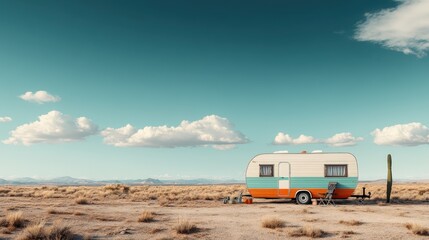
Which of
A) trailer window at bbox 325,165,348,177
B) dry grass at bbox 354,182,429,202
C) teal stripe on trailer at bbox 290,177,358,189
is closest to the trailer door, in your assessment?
teal stripe on trailer at bbox 290,177,358,189

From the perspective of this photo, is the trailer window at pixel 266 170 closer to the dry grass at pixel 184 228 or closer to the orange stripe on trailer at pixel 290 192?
the orange stripe on trailer at pixel 290 192

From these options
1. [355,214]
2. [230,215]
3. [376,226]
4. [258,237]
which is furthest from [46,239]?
[355,214]

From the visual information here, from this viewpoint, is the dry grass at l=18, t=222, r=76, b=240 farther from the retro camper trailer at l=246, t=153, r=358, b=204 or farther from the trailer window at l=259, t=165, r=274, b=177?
the trailer window at l=259, t=165, r=274, b=177

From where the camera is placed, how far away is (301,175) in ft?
81.4

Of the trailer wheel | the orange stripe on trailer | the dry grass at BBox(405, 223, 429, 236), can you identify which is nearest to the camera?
the dry grass at BBox(405, 223, 429, 236)

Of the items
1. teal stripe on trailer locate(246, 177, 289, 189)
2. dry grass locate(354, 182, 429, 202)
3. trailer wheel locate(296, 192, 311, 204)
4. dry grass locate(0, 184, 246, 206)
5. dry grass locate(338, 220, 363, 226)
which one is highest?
teal stripe on trailer locate(246, 177, 289, 189)

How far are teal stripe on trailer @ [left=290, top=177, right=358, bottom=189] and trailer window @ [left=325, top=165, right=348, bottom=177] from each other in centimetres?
25

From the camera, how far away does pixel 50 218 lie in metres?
16.3

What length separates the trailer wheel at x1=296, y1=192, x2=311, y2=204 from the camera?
2466 centimetres

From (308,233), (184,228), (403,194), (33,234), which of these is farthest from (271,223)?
(403,194)

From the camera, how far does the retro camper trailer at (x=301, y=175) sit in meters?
24.5

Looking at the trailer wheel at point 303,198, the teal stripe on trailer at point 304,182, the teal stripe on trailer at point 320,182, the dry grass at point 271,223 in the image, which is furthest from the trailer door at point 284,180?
the dry grass at point 271,223

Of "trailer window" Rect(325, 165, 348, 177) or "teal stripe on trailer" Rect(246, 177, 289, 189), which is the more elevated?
"trailer window" Rect(325, 165, 348, 177)

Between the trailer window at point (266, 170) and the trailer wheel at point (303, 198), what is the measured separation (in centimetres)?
212
